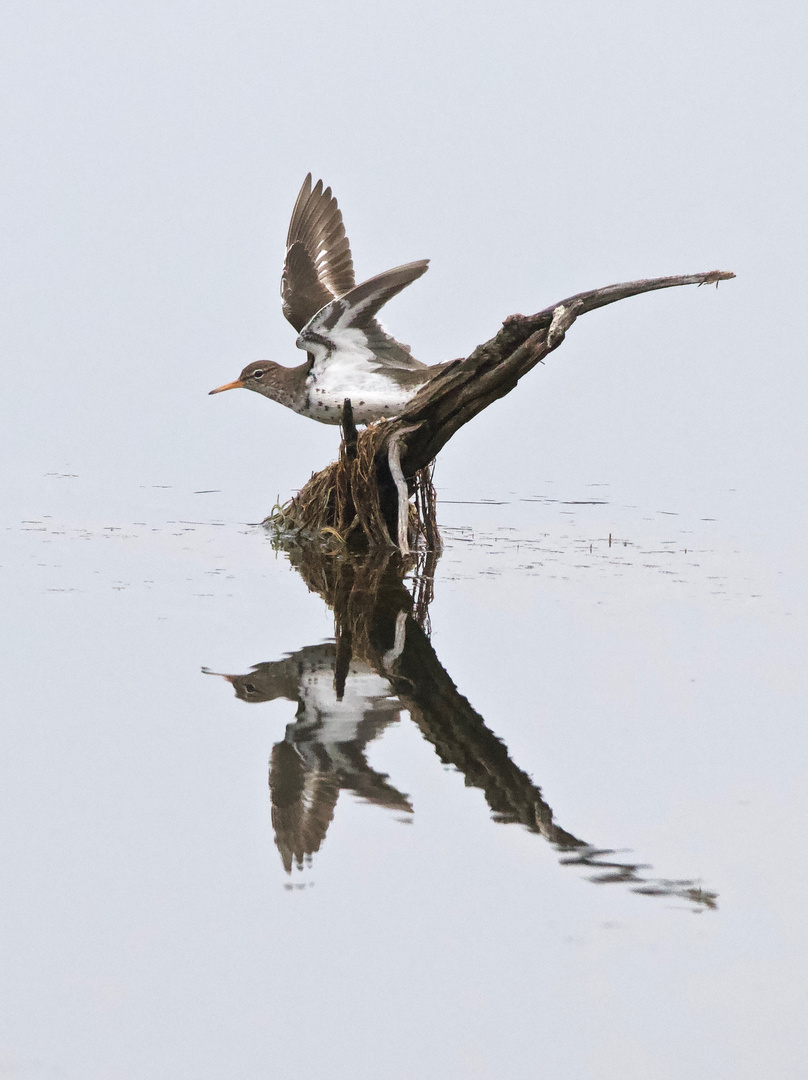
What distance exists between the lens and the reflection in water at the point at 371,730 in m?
4.46

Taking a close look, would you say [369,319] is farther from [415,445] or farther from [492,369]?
[415,445]

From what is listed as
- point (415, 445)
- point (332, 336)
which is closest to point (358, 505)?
point (415, 445)

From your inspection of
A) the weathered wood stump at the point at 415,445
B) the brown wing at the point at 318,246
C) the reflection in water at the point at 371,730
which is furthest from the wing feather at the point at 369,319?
the reflection in water at the point at 371,730

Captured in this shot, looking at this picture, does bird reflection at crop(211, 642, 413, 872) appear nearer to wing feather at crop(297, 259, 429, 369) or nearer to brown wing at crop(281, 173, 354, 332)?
wing feather at crop(297, 259, 429, 369)

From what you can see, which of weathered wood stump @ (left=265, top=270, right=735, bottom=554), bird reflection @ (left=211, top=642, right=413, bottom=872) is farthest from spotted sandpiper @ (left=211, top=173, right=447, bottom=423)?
bird reflection @ (left=211, top=642, right=413, bottom=872)

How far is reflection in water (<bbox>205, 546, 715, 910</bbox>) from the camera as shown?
14.6 feet

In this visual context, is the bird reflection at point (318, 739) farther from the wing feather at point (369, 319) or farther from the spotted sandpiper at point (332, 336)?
the spotted sandpiper at point (332, 336)

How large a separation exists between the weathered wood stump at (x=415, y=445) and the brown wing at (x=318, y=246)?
4.89 ft

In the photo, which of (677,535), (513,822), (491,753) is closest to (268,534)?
(677,535)

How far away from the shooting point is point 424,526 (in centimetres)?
1030

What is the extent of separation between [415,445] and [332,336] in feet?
3.46

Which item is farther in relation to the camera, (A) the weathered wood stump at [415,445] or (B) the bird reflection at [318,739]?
(A) the weathered wood stump at [415,445]

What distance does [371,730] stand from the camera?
217 inches

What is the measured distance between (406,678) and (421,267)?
11.0ft
